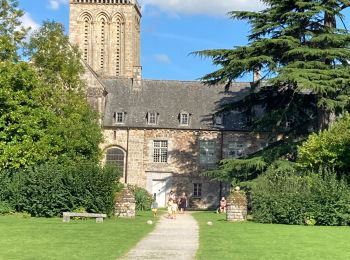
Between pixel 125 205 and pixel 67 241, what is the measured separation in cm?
1201

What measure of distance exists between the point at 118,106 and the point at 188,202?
31.4 feet

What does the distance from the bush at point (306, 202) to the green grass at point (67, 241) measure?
7.23 metres

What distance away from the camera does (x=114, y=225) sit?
23.6m

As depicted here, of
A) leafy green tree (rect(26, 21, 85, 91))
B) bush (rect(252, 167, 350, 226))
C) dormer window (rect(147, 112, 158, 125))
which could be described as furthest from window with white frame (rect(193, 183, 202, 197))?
bush (rect(252, 167, 350, 226))

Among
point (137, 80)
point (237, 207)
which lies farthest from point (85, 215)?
point (137, 80)

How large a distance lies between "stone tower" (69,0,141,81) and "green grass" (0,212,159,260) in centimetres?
4477

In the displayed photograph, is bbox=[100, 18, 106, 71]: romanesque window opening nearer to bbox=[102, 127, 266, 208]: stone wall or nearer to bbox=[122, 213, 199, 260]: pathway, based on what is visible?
bbox=[102, 127, 266, 208]: stone wall

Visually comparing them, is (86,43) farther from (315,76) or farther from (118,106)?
(315,76)

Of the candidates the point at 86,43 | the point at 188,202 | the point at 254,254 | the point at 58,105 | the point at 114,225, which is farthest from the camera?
the point at 86,43

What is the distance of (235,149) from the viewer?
49750mm

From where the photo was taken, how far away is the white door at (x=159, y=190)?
161 feet

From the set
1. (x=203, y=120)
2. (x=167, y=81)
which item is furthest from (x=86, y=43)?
(x=203, y=120)

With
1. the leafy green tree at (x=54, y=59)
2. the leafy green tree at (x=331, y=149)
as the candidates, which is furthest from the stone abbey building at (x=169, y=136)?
the leafy green tree at (x=331, y=149)

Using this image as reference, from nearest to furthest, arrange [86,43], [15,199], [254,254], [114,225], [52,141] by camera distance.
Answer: [254,254] < [114,225] < [15,199] < [52,141] < [86,43]
